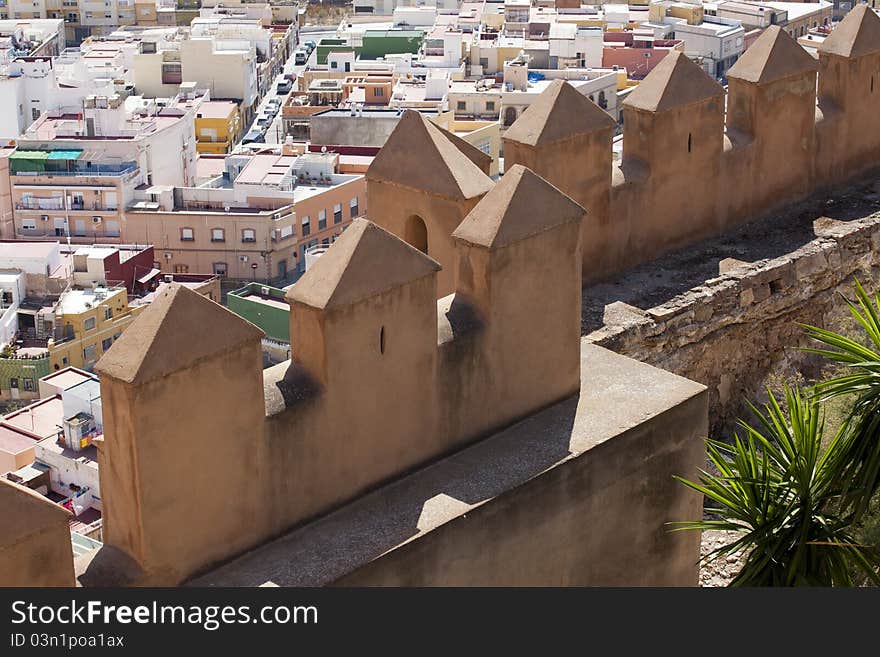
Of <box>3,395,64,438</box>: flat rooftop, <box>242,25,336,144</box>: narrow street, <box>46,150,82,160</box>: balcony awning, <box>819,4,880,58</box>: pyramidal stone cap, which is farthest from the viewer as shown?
<box>242,25,336,144</box>: narrow street

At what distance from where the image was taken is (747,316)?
979 cm

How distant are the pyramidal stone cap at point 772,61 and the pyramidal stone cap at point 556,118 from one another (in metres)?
1.63

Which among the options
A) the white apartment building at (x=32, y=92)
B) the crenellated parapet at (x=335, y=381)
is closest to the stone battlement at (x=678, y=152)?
the crenellated parapet at (x=335, y=381)

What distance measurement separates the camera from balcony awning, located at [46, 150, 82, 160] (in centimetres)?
5260

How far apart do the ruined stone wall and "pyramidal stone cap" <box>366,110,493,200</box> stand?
139cm

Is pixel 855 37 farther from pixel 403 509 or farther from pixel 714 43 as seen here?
pixel 714 43

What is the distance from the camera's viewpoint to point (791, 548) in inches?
276

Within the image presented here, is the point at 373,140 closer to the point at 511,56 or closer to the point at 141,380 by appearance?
the point at 511,56

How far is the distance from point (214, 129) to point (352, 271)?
55.5m

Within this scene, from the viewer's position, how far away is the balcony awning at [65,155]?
52.6 m

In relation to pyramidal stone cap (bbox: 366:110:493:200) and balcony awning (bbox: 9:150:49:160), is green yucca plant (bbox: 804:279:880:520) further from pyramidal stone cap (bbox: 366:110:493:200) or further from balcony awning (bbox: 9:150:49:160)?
balcony awning (bbox: 9:150:49:160)

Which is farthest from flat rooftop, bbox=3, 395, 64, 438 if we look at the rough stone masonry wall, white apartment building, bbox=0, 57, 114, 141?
the rough stone masonry wall

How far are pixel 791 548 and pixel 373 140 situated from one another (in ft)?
164

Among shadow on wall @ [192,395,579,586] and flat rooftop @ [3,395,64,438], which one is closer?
shadow on wall @ [192,395,579,586]
